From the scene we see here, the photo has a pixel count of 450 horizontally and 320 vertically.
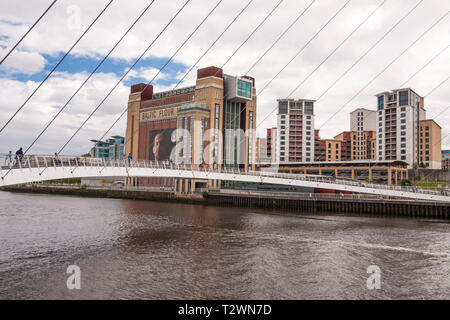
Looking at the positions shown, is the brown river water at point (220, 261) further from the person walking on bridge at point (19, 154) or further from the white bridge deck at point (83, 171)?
the person walking on bridge at point (19, 154)

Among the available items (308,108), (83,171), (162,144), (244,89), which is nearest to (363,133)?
(308,108)

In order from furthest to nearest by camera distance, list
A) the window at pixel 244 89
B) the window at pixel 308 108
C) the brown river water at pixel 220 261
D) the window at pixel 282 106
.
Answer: the window at pixel 282 106
the window at pixel 308 108
the window at pixel 244 89
the brown river water at pixel 220 261

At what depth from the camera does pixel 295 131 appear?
3593 inches

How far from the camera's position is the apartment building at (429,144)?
79.5 metres

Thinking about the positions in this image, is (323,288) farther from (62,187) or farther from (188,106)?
(62,187)

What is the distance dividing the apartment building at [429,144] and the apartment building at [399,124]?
1596 mm

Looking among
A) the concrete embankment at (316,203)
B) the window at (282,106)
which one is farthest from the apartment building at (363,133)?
the concrete embankment at (316,203)

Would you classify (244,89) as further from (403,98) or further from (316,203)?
(403,98)

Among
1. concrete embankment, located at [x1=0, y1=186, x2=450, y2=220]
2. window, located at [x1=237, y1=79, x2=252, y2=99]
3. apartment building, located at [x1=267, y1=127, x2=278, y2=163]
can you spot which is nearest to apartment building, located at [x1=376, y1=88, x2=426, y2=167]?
apartment building, located at [x1=267, y1=127, x2=278, y2=163]

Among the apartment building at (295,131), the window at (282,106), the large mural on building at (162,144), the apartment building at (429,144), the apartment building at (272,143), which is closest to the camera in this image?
the large mural on building at (162,144)

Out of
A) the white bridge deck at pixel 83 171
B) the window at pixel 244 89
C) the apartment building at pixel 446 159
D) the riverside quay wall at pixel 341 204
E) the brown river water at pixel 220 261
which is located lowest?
the brown river water at pixel 220 261

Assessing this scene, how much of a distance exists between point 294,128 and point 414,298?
8175 centimetres

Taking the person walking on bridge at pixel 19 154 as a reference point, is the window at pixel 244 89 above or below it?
above

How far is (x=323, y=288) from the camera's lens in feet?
40.6
